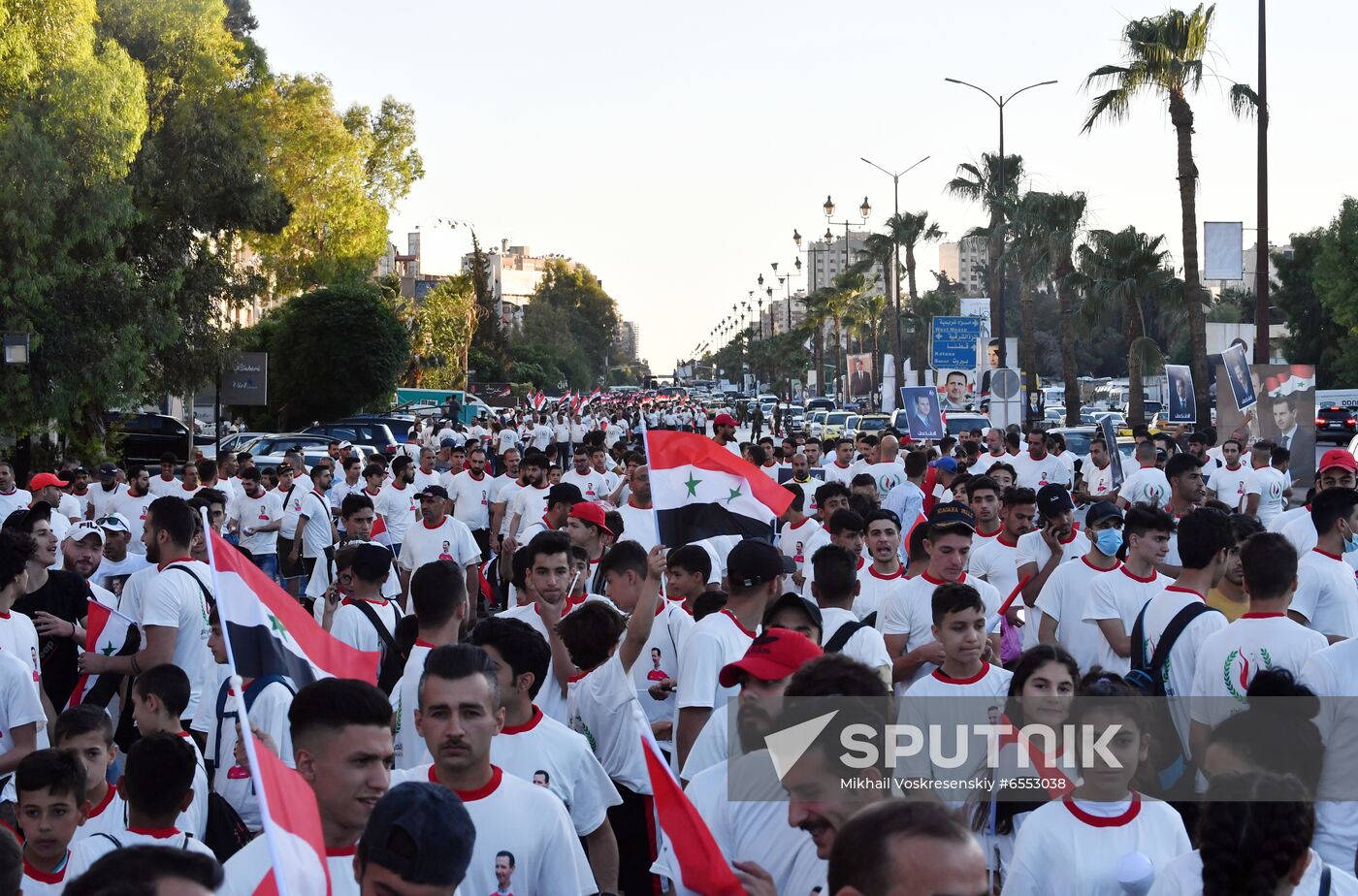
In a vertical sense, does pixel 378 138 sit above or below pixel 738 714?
above

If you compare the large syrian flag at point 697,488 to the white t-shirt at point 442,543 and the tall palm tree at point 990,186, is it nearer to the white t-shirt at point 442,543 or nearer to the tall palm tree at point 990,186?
the white t-shirt at point 442,543

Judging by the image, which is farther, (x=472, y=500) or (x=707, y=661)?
(x=472, y=500)

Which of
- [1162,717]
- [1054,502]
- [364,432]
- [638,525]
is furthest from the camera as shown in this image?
[364,432]

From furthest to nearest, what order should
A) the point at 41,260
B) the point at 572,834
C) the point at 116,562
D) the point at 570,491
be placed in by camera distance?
1. the point at 41,260
2. the point at 570,491
3. the point at 116,562
4. the point at 572,834

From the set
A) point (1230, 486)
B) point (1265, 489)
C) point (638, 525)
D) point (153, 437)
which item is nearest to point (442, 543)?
point (638, 525)

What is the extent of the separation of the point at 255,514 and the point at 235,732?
31.3 ft

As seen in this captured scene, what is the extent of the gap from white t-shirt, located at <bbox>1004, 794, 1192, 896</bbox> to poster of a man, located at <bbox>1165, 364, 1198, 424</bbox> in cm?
2694

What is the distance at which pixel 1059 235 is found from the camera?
44625 mm

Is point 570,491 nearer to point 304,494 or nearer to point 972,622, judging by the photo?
point 304,494

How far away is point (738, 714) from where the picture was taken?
4738 mm

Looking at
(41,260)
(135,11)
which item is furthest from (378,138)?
(41,260)

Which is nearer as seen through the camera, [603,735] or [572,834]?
[572,834]

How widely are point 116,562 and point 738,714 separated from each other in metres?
7.16

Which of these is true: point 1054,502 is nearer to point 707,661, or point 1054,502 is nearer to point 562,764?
point 707,661
